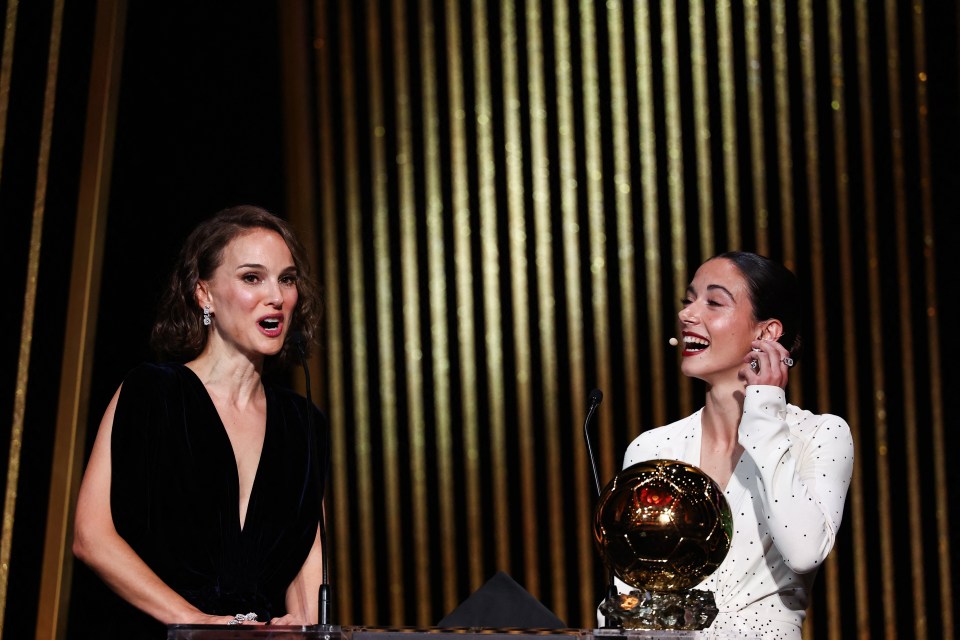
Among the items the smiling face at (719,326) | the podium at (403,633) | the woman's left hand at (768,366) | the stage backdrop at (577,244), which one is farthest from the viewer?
the stage backdrop at (577,244)

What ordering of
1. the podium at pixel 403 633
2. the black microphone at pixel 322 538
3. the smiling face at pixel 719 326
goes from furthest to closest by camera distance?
1. the smiling face at pixel 719 326
2. the black microphone at pixel 322 538
3. the podium at pixel 403 633

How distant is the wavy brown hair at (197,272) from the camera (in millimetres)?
2361

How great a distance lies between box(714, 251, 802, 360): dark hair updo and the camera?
2.55 meters

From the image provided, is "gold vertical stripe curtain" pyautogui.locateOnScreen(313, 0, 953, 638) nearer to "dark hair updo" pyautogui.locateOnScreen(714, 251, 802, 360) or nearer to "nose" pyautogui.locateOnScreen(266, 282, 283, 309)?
"dark hair updo" pyautogui.locateOnScreen(714, 251, 802, 360)

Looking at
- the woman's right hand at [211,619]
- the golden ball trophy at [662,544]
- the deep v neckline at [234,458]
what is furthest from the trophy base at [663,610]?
the deep v neckline at [234,458]

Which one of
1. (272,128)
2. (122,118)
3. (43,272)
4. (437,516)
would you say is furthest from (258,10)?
(437,516)

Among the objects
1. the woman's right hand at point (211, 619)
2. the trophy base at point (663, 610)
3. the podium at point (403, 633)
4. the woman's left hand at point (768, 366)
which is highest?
the woman's left hand at point (768, 366)

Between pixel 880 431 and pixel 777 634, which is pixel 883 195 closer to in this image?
pixel 880 431

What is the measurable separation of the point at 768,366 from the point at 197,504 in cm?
103

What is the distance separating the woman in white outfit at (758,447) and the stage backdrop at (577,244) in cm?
103

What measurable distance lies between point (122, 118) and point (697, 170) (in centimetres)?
159

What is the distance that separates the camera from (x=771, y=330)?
2553 millimetres

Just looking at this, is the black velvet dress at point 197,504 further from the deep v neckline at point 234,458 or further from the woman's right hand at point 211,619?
the woman's right hand at point 211,619

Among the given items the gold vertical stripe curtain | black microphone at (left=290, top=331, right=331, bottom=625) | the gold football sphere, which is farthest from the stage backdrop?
the gold football sphere
